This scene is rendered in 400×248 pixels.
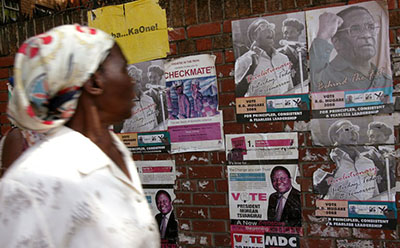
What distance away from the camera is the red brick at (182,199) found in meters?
3.34

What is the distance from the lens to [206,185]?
10.7ft

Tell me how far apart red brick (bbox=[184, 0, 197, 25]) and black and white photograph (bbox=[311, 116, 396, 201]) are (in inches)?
51.2

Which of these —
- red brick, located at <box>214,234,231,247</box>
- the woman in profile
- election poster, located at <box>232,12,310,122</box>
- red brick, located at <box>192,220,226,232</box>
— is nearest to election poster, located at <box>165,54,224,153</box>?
election poster, located at <box>232,12,310,122</box>

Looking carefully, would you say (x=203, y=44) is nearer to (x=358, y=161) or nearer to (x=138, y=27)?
(x=138, y=27)

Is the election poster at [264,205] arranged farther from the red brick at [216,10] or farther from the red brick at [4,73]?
the red brick at [4,73]

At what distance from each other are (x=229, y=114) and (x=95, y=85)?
1855 millimetres

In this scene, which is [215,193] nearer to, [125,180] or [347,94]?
[347,94]

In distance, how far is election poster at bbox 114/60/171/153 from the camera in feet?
11.0

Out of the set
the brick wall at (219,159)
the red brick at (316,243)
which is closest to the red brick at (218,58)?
the brick wall at (219,159)

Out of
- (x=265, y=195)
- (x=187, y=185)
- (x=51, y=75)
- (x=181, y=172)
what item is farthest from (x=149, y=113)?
(x=51, y=75)

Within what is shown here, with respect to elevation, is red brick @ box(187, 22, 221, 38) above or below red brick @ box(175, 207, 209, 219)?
above

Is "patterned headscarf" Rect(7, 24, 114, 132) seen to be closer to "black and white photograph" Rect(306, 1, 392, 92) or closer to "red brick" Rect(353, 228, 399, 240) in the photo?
"black and white photograph" Rect(306, 1, 392, 92)

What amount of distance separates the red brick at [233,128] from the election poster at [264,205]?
11.4 inches

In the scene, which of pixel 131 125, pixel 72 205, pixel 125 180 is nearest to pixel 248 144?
pixel 131 125
